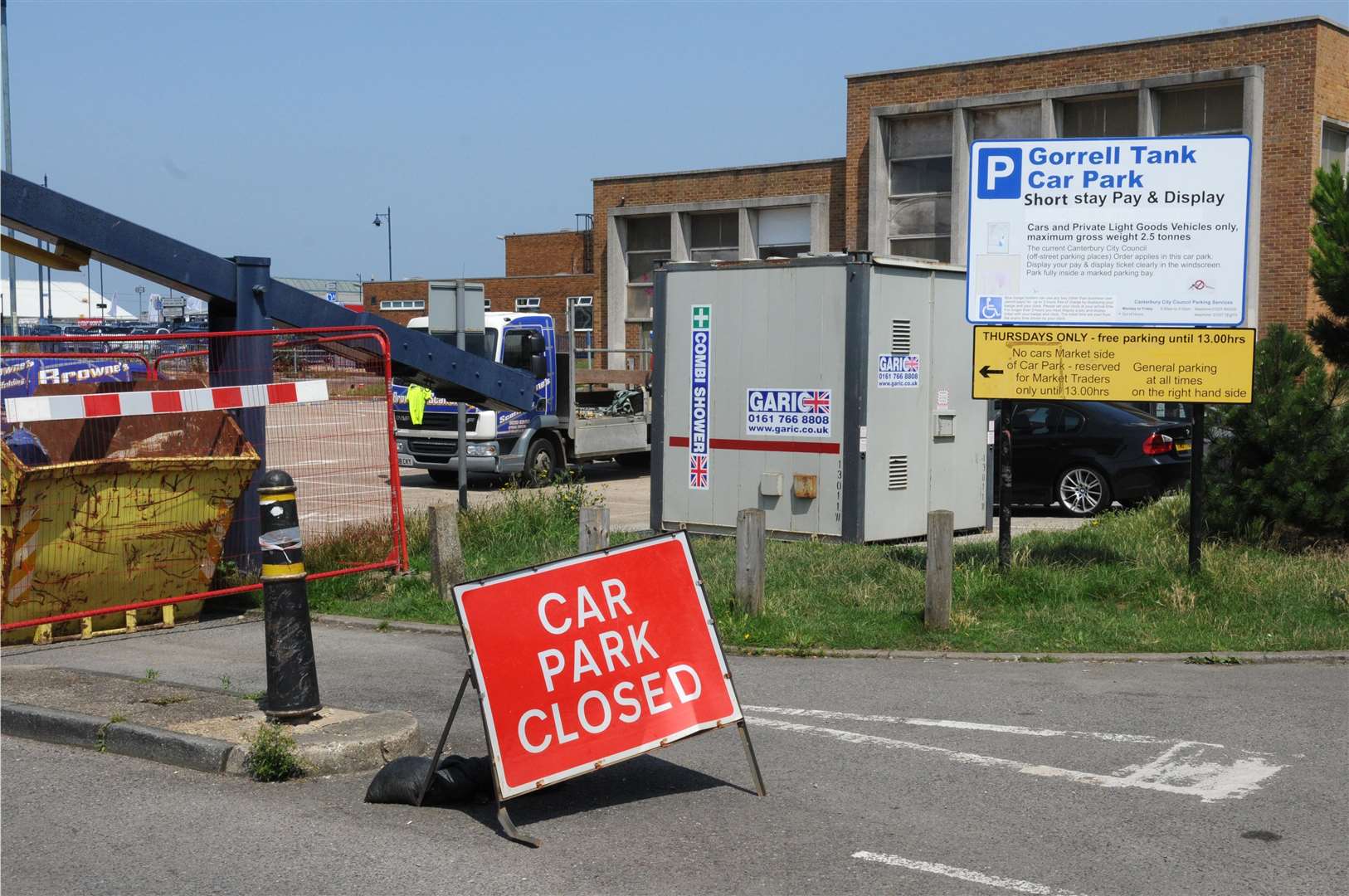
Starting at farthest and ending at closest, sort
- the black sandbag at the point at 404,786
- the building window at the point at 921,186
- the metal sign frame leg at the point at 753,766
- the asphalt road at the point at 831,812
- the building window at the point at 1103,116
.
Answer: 1. the building window at the point at 921,186
2. the building window at the point at 1103,116
3. the metal sign frame leg at the point at 753,766
4. the black sandbag at the point at 404,786
5. the asphalt road at the point at 831,812

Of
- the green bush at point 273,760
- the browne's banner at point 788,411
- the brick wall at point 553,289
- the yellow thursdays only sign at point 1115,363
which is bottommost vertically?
the green bush at point 273,760

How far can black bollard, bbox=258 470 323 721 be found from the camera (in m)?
6.74

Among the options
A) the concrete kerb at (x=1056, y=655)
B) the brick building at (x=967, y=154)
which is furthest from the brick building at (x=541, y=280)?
the concrete kerb at (x=1056, y=655)

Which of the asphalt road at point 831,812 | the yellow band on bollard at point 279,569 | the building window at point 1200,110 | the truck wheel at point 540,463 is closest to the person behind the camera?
the asphalt road at point 831,812

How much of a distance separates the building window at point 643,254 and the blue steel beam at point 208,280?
29830 millimetres

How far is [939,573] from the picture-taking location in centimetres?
964

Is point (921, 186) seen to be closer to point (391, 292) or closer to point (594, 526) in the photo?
point (594, 526)

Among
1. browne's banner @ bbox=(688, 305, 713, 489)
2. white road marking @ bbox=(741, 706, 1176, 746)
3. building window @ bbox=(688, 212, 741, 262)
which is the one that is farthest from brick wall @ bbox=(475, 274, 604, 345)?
white road marking @ bbox=(741, 706, 1176, 746)

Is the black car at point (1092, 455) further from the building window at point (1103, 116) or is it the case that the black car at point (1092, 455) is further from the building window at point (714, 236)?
the building window at point (714, 236)

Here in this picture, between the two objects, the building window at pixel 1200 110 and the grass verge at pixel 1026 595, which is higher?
the building window at pixel 1200 110

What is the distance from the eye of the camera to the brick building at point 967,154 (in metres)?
30.1

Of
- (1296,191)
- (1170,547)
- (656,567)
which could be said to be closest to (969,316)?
(1170,547)

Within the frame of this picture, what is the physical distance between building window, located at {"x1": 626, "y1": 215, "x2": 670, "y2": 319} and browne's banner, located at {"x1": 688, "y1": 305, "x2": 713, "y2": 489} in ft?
96.0

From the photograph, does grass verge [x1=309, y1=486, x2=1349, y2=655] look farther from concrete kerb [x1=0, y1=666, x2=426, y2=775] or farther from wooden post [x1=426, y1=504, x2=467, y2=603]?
concrete kerb [x1=0, y1=666, x2=426, y2=775]
